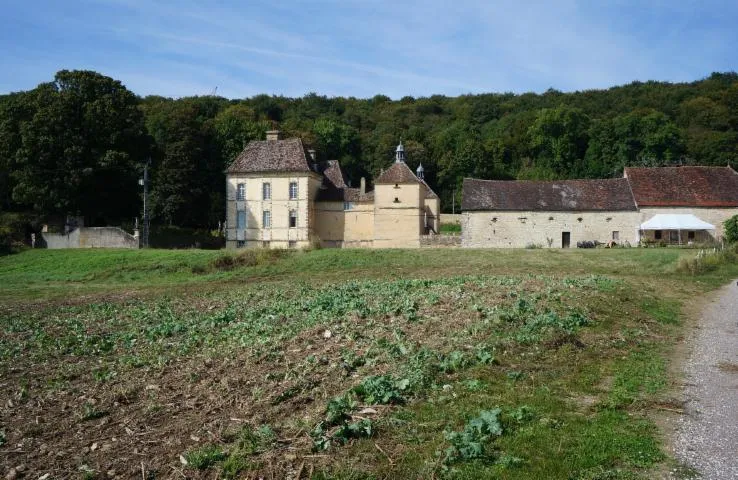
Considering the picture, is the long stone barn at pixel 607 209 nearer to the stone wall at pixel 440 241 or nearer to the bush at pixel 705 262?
the stone wall at pixel 440 241

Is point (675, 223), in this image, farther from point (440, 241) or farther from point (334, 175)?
point (334, 175)

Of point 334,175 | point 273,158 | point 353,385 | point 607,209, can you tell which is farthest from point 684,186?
point 353,385

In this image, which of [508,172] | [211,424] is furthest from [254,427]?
[508,172]

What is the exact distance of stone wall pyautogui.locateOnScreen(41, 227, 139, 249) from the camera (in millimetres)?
42562

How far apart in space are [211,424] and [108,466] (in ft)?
3.81

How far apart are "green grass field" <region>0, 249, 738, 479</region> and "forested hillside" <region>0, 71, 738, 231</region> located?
97.0ft

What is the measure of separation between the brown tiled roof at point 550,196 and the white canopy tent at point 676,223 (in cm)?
170

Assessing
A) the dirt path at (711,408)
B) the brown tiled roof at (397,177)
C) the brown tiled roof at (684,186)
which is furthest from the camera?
the brown tiled roof at (397,177)

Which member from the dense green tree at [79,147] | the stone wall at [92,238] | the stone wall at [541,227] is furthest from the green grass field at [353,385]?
the stone wall at [541,227]

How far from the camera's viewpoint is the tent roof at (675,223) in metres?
43.8

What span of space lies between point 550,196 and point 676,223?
29.0 feet

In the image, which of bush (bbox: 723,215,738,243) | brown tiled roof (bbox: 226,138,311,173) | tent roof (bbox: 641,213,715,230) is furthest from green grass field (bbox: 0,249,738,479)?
brown tiled roof (bbox: 226,138,311,173)

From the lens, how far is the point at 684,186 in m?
46.6

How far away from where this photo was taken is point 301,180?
4981cm
